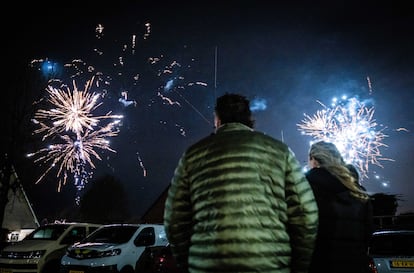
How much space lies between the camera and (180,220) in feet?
8.41

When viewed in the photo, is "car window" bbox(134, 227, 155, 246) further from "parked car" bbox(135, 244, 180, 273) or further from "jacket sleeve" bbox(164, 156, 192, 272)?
"jacket sleeve" bbox(164, 156, 192, 272)

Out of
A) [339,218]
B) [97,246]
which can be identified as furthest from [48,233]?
[339,218]

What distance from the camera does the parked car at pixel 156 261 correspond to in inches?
375

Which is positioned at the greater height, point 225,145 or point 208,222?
point 225,145

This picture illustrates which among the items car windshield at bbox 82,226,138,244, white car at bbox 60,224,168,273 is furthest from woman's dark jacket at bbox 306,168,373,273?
car windshield at bbox 82,226,138,244

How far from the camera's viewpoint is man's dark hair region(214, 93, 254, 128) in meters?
2.79

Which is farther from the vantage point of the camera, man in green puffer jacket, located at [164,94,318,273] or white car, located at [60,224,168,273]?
white car, located at [60,224,168,273]

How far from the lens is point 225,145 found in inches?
98.7

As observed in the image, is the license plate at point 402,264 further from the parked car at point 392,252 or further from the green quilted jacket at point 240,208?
the green quilted jacket at point 240,208

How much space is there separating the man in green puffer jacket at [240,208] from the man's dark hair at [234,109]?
12 cm

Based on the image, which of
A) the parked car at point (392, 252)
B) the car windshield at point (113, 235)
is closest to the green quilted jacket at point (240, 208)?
the parked car at point (392, 252)

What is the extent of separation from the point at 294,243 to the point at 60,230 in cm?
1186

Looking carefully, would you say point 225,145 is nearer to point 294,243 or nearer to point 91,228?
point 294,243

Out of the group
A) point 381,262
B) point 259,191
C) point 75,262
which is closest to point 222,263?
point 259,191
